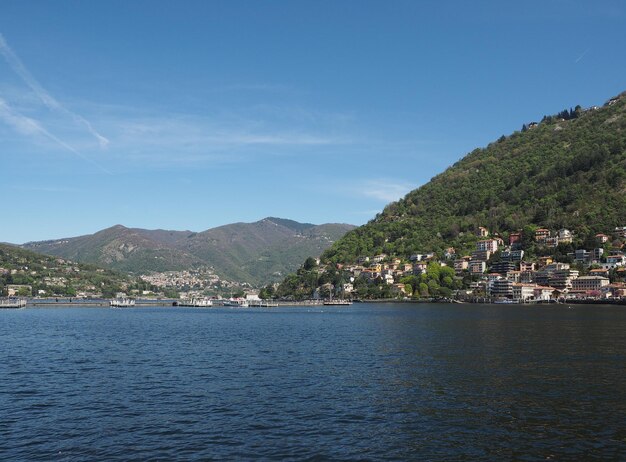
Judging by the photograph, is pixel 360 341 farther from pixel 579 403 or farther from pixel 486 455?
Answer: pixel 486 455

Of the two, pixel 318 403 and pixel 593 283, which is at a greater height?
pixel 593 283

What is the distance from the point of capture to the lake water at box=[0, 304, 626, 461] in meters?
23.8

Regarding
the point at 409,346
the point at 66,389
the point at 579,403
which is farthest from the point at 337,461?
the point at 409,346

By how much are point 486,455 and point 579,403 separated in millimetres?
11370

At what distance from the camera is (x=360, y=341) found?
6625 centimetres

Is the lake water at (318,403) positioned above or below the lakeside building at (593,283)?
below

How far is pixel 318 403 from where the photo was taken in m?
31.7

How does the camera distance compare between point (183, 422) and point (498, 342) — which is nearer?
point (183, 422)

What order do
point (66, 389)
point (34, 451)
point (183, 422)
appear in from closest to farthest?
1. point (34, 451)
2. point (183, 422)
3. point (66, 389)

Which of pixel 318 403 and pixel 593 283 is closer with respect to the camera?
pixel 318 403

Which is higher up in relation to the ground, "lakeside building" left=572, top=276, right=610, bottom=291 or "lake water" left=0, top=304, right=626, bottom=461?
"lakeside building" left=572, top=276, right=610, bottom=291

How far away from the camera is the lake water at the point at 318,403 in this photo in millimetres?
23844

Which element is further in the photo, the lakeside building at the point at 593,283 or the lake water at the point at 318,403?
the lakeside building at the point at 593,283

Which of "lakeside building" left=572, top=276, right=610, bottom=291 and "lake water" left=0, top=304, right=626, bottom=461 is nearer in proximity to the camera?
"lake water" left=0, top=304, right=626, bottom=461
